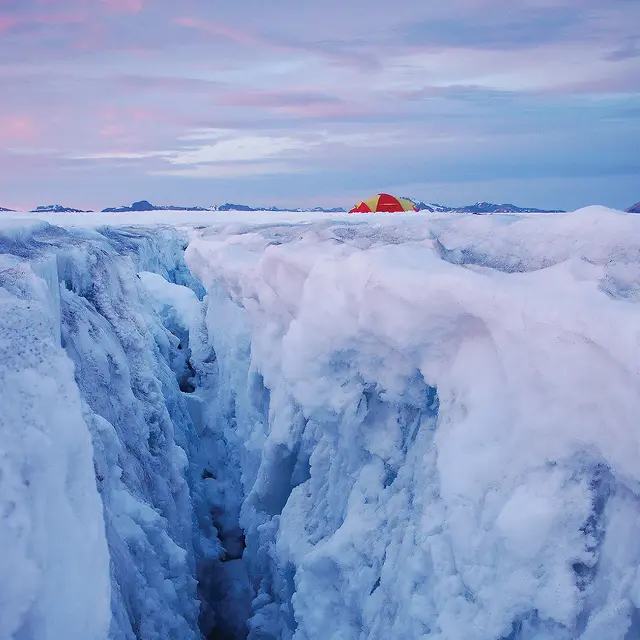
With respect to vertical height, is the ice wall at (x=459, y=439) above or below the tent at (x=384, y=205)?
below

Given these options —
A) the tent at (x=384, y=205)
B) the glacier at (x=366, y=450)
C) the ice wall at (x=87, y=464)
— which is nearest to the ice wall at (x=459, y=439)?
the glacier at (x=366, y=450)

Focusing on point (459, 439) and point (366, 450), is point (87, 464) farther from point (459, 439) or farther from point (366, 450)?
point (366, 450)

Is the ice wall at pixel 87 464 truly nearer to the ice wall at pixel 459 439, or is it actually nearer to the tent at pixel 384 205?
the ice wall at pixel 459 439

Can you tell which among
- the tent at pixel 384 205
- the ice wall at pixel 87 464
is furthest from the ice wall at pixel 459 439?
the tent at pixel 384 205

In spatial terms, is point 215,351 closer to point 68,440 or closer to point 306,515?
point 306,515

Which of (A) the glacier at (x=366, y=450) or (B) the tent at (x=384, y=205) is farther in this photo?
(B) the tent at (x=384, y=205)

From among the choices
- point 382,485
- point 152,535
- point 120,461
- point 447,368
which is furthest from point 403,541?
point 120,461

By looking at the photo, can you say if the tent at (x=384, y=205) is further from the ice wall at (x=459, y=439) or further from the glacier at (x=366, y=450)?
the ice wall at (x=459, y=439)
